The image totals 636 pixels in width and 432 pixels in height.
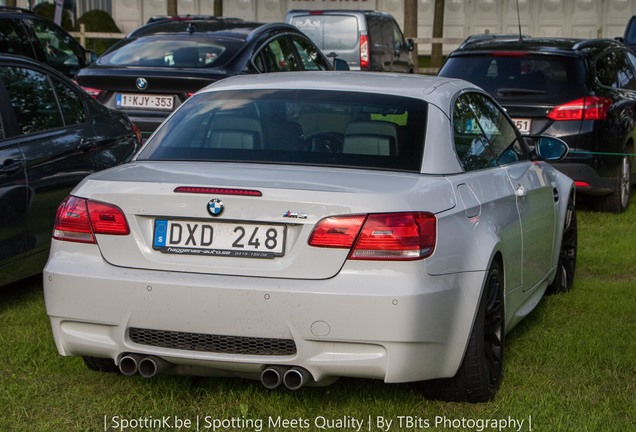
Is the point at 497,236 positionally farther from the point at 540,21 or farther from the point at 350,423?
the point at 540,21

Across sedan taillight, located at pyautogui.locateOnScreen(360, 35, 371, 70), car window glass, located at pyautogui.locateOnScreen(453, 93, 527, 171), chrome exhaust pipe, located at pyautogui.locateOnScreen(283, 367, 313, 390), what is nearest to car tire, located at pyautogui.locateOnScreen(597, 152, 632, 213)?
car window glass, located at pyautogui.locateOnScreen(453, 93, 527, 171)

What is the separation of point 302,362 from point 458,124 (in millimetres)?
1545

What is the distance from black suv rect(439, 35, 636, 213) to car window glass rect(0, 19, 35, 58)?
17.9 feet

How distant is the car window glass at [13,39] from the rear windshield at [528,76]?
217 inches

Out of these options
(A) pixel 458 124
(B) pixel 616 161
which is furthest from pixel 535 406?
(B) pixel 616 161

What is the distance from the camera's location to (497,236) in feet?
17.3

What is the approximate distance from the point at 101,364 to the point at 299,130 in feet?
4.45

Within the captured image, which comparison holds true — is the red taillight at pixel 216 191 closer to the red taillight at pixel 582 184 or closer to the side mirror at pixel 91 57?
the red taillight at pixel 582 184

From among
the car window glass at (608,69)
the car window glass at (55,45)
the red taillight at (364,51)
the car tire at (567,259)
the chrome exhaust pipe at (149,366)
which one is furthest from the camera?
the red taillight at (364,51)

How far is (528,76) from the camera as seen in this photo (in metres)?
Result: 11.0

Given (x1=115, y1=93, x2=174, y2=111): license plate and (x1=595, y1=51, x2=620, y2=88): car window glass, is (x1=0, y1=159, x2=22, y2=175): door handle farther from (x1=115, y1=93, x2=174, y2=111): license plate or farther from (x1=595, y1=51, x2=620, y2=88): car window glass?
(x1=595, y1=51, x2=620, y2=88): car window glass

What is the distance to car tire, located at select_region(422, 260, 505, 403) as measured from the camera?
16.3 feet

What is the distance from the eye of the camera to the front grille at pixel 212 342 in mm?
4602

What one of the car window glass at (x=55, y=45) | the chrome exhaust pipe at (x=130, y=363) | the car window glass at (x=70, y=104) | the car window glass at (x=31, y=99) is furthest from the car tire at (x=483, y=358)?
the car window glass at (x=55, y=45)
